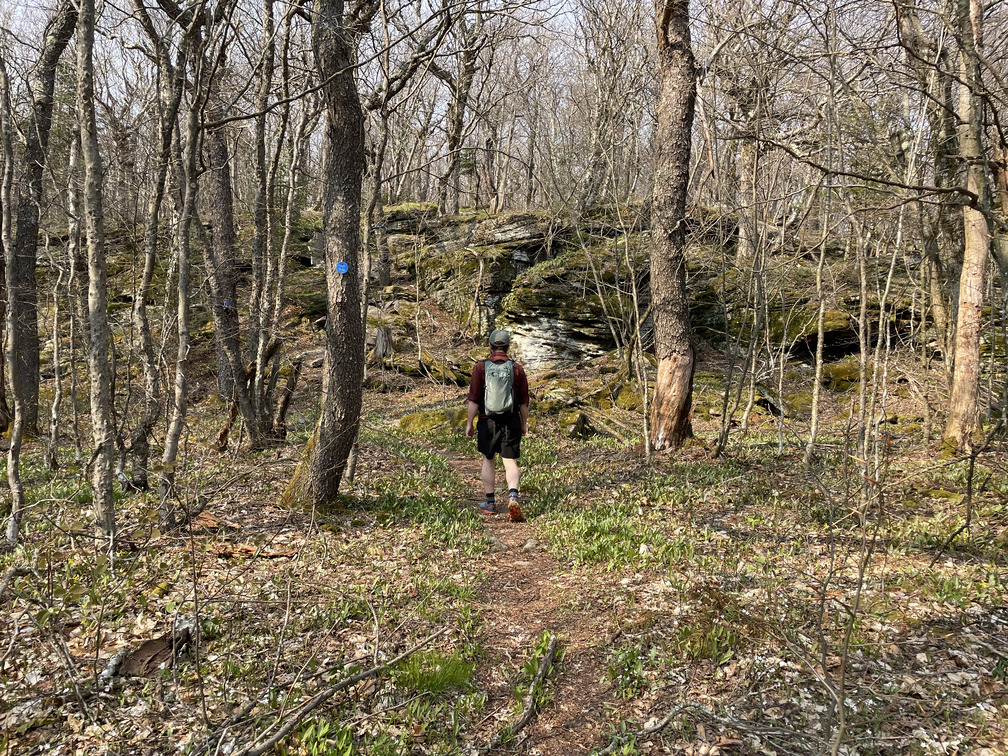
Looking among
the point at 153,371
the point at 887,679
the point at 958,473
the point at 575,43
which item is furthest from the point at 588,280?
the point at 887,679

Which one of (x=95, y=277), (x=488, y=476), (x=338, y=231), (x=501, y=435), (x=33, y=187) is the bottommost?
(x=488, y=476)

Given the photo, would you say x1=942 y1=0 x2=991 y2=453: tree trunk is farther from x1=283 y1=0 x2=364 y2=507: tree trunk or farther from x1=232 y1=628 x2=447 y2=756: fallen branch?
x1=232 y1=628 x2=447 y2=756: fallen branch

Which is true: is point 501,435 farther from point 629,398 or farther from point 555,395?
point 629,398

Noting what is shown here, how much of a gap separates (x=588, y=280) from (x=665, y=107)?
885 cm

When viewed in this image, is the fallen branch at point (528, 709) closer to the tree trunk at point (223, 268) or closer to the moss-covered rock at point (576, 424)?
the tree trunk at point (223, 268)

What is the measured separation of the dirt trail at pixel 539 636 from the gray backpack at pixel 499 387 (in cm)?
163

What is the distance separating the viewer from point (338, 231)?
6410 mm

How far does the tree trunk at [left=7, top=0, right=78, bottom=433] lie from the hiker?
6.12 metres

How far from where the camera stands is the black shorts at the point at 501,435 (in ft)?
24.5

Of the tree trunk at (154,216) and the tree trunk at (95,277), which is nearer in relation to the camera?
the tree trunk at (95,277)

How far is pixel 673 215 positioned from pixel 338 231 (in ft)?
17.9

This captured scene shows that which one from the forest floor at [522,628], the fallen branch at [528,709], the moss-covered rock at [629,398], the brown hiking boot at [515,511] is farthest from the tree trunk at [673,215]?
the fallen branch at [528,709]

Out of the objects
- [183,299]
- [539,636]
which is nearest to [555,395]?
[183,299]

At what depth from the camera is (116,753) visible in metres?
3.06
